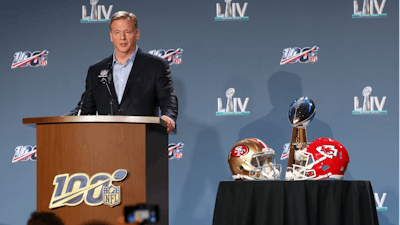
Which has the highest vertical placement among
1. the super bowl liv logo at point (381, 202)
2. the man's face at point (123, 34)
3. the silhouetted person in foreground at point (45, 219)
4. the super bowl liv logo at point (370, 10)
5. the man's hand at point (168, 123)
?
the super bowl liv logo at point (370, 10)

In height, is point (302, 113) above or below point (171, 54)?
below

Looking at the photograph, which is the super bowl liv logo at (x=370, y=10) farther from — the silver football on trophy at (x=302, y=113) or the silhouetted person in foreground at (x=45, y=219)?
the silhouetted person in foreground at (x=45, y=219)

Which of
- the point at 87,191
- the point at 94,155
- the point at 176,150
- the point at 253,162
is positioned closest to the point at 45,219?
the point at 87,191

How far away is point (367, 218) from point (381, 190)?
182 centimetres

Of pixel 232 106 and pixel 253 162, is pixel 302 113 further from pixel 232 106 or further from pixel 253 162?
pixel 232 106

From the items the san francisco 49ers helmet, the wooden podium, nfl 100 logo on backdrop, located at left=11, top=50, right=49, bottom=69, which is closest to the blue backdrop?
nfl 100 logo on backdrop, located at left=11, top=50, right=49, bottom=69

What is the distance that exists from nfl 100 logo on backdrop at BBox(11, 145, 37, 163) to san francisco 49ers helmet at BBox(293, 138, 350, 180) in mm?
2675

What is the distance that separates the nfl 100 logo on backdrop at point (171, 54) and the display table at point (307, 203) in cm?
201

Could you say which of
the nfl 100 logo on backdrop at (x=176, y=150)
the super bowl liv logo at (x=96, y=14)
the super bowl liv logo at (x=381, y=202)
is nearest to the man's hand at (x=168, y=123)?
the nfl 100 logo on backdrop at (x=176, y=150)

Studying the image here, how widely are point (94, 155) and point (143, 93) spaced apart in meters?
0.73

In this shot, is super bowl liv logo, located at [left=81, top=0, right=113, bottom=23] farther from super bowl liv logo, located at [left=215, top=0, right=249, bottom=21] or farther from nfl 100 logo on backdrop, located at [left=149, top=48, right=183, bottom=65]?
super bowl liv logo, located at [left=215, top=0, right=249, bottom=21]

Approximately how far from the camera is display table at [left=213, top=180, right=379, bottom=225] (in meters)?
1.87

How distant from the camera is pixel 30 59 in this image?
3.83 metres

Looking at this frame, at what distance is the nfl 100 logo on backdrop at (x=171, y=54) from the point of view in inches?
146
